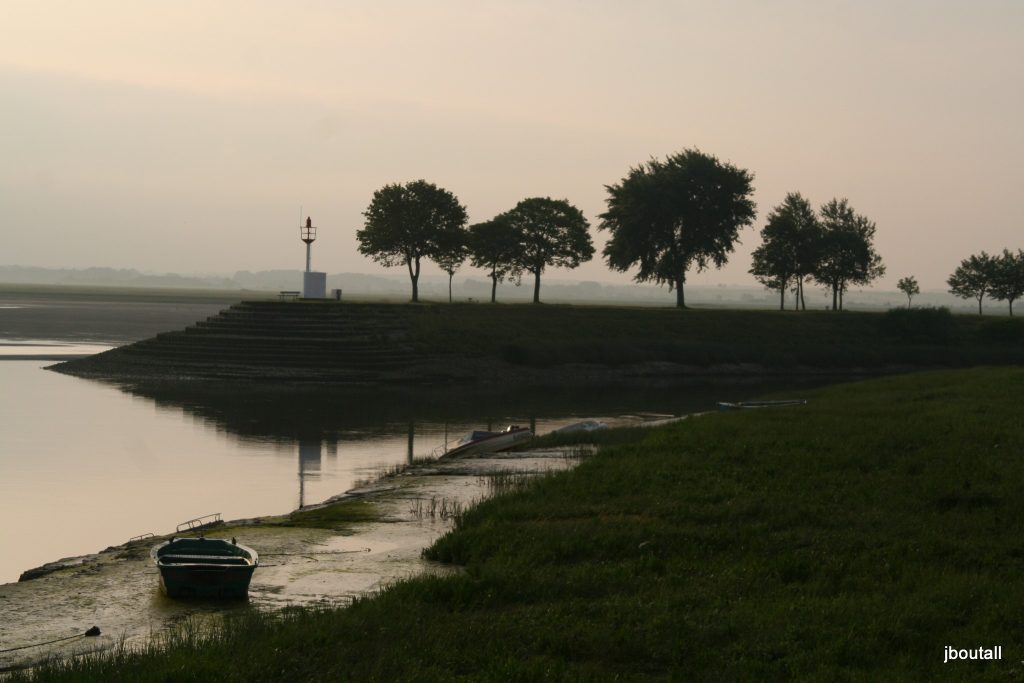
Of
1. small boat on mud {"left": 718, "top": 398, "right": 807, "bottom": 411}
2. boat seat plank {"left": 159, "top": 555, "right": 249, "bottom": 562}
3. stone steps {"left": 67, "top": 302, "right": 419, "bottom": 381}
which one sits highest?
stone steps {"left": 67, "top": 302, "right": 419, "bottom": 381}

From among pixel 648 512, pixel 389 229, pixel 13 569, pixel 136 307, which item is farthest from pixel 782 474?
pixel 136 307

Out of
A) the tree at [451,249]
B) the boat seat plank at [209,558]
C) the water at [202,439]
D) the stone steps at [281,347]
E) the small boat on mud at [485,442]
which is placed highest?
the tree at [451,249]

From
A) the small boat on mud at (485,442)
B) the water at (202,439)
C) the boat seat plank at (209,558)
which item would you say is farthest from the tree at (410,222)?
the boat seat plank at (209,558)

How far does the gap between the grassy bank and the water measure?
1034 centimetres

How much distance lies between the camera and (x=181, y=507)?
109 ft

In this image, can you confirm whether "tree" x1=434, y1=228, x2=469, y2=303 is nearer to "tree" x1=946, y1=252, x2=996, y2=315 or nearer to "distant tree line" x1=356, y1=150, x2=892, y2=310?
"distant tree line" x1=356, y1=150, x2=892, y2=310

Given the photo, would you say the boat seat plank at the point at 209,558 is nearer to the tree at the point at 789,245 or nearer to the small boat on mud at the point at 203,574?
the small boat on mud at the point at 203,574

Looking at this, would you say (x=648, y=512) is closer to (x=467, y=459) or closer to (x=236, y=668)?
(x=236, y=668)

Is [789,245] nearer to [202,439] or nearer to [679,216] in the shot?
[679,216]

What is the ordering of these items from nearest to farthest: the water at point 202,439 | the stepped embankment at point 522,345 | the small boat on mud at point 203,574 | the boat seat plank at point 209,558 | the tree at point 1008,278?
1. the small boat on mud at point 203,574
2. the boat seat plank at point 209,558
3. the water at point 202,439
4. the stepped embankment at point 522,345
5. the tree at point 1008,278

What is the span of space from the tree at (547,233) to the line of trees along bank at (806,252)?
837 inches

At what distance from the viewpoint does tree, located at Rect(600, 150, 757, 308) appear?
113 m

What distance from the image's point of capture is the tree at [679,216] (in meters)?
113

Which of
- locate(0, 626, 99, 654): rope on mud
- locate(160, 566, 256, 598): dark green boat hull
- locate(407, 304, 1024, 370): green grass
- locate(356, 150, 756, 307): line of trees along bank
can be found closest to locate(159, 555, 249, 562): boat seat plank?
locate(160, 566, 256, 598): dark green boat hull
